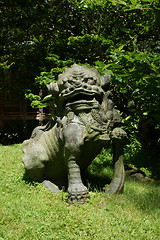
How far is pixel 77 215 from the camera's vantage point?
98.0 inches

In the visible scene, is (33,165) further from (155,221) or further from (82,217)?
(155,221)

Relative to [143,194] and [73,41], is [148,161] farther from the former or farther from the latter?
[73,41]

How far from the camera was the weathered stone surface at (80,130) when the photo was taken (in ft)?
9.20

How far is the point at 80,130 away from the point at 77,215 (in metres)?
0.95

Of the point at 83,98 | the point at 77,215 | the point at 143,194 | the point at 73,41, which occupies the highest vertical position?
the point at 73,41

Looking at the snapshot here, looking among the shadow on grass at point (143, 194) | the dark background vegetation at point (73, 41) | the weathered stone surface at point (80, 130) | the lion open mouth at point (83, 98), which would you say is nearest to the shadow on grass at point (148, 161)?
the dark background vegetation at point (73, 41)

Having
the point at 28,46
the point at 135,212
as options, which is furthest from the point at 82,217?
the point at 28,46

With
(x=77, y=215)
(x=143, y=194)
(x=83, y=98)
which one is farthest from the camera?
(x=143, y=194)

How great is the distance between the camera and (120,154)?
3090 millimetres

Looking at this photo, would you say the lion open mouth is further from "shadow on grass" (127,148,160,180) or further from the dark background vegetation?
"shadow on grass" (127,148,160,180)

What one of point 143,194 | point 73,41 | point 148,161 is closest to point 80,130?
point 143,194

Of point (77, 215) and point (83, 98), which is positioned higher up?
point (83, 98)

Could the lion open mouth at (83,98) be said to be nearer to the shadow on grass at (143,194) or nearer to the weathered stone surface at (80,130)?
the weathered stone surface at (80,130)

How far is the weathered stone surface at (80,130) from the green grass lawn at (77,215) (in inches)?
7.9
